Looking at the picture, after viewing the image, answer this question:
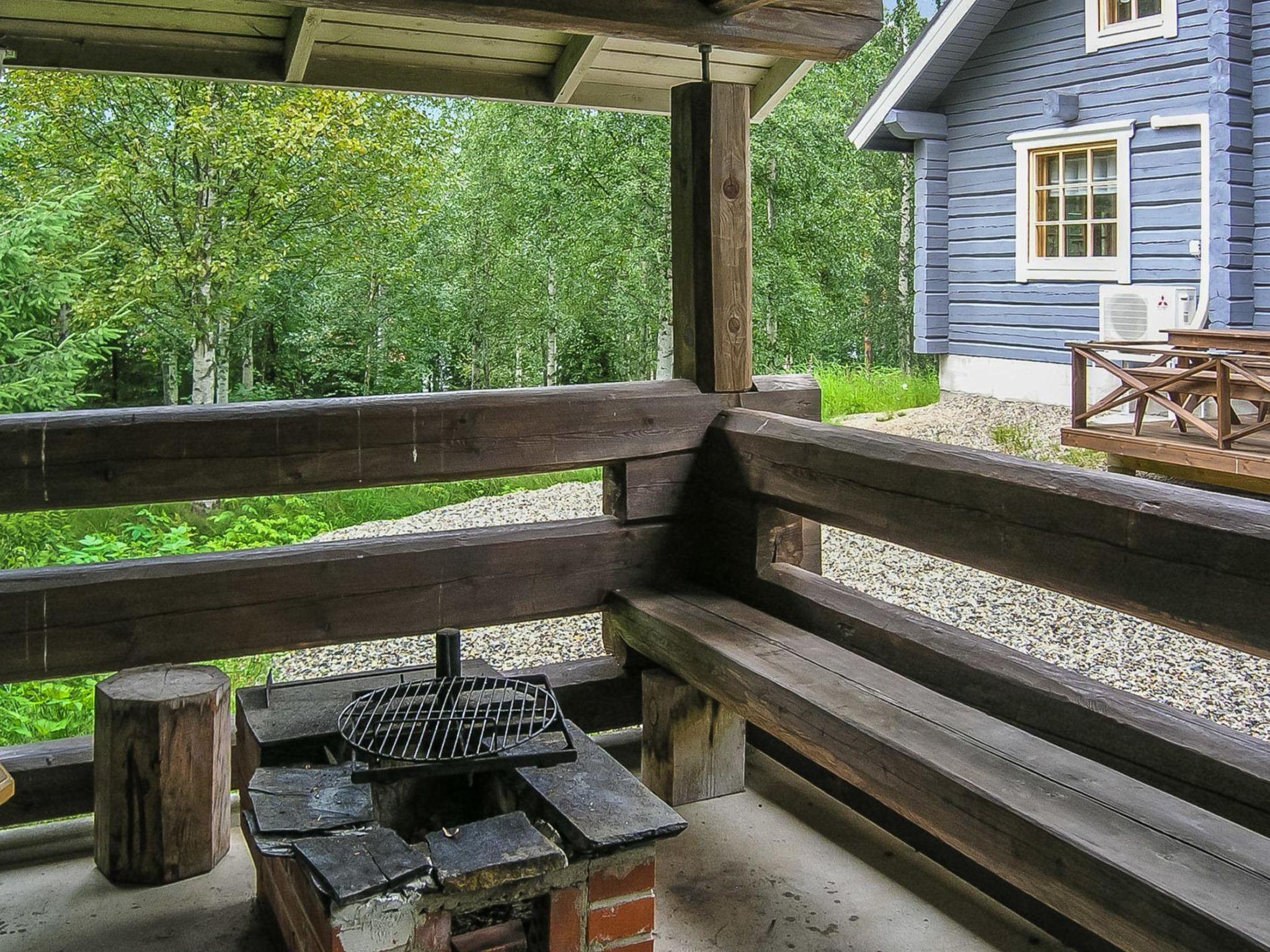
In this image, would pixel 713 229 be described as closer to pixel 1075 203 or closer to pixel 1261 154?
pixel 1261 154

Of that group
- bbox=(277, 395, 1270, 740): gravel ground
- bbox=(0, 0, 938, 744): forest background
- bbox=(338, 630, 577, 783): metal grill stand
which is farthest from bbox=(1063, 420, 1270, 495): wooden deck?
bbox=(338, 630, 577, 783): metal grill stand

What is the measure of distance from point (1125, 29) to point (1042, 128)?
1.12 metres

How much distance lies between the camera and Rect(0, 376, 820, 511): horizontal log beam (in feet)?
9.13

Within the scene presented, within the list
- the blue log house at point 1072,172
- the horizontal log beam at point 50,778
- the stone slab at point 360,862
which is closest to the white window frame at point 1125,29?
the blue log house at point 1072,172

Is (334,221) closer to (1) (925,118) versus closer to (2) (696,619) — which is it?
(1) (925,118)

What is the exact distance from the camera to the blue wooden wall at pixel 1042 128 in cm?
1001

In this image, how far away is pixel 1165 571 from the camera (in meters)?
1.93

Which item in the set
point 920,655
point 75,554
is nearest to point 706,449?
point 920,655

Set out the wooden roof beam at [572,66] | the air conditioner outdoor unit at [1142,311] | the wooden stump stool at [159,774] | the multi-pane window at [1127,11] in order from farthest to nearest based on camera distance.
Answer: the multi-pane window at [1127,11]
the air conditioner outdoor unit at [1142,311]
the wooden roof beam at [572,66]
the wooden stump stool at [159,774]

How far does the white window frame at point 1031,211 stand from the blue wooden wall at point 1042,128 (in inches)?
2.8

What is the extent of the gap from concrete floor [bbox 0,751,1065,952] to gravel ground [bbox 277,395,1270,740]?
232 cm

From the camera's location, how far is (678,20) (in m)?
3.00

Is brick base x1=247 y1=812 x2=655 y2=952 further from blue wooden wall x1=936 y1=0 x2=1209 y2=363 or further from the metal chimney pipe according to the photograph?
blue wooden wall x1=936 y1=0 x2=1209 y2=363

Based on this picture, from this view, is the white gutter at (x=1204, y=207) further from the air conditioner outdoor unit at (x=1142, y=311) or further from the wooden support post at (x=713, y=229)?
the wooden support post at (x=713, y=229)
